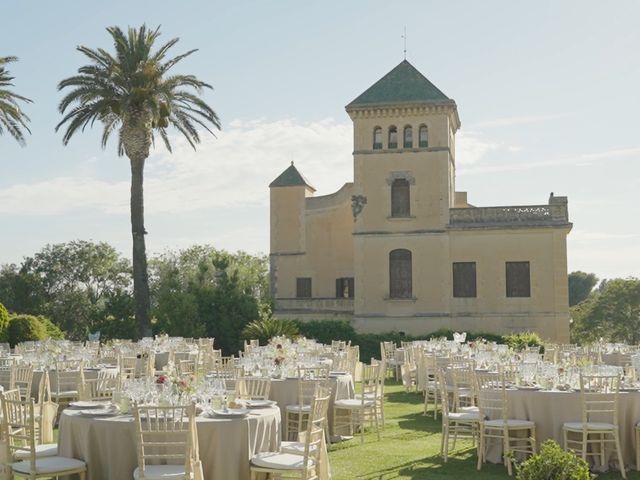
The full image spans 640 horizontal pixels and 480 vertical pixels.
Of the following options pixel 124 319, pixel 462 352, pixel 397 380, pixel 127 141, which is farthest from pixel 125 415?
pixel 124 319

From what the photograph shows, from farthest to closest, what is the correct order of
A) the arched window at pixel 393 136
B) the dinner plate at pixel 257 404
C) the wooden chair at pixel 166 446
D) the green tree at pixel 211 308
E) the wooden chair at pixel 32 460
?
the arched window at pixel 393 136
the green tree at pixel 211 308
the dinner plate at pixel 257 404
the wooden chair at pixel 32 460
the wooden chair at pixel 166 446

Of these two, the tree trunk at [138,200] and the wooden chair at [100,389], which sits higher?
the tree trunk at [138,200]

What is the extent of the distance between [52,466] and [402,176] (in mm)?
29563

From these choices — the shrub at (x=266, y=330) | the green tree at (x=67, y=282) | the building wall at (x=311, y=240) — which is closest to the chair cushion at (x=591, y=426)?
the shrub at (x=266, y=330)

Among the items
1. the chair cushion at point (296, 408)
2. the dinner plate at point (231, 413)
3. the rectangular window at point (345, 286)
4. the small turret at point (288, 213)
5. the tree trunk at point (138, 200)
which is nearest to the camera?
the dinner plate at point (231, 413)

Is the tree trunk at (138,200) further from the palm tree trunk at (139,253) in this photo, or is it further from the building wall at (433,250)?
the building wall at (433,250)

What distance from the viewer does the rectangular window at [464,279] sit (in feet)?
119

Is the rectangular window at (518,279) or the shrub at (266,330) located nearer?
the shrub at (266,330)

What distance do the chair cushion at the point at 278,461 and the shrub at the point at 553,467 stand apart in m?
2.67

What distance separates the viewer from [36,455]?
8992mm

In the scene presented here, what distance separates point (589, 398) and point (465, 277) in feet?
84.7

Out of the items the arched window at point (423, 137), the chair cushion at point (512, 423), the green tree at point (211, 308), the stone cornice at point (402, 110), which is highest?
the stone cornice at point (402, 110)

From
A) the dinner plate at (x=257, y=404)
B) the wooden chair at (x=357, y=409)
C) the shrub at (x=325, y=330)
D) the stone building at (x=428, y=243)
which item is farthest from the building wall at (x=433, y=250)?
the dinner plate at (x=257, y=404)

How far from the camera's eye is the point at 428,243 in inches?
1437
